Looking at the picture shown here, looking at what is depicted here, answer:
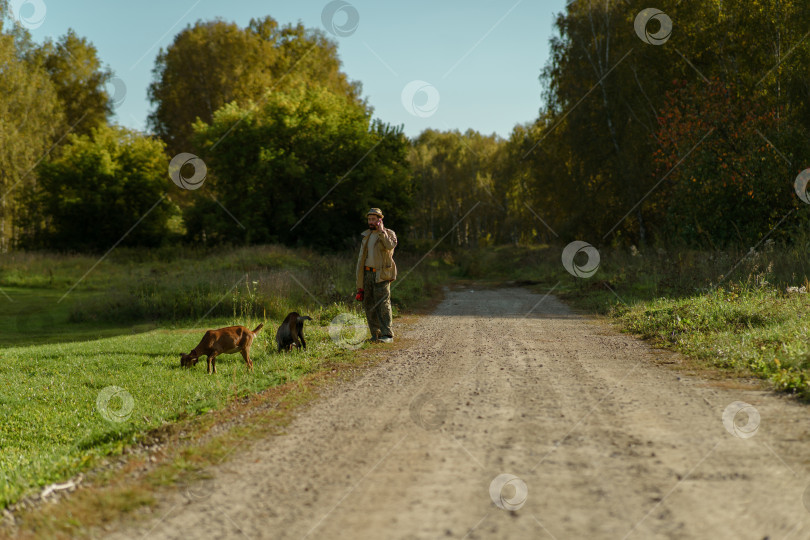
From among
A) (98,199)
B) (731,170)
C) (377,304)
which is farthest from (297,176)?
(377,304)

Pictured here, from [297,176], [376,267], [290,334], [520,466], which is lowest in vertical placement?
[520,466]

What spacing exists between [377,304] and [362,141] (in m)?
24.4

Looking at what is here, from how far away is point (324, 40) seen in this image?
49594 mm

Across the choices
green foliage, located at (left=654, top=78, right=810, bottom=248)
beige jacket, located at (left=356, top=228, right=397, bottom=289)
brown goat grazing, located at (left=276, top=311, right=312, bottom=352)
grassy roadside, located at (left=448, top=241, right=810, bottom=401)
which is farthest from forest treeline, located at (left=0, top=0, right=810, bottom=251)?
brown goat grazing, located at (left=276, top=311, right=312, bottom=352)

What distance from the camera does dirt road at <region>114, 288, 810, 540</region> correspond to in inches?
129

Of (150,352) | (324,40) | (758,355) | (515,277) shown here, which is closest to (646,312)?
(758,355)

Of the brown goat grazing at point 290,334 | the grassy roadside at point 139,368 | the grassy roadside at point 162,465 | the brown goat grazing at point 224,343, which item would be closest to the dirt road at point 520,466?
the grassy roadside at point 162,465

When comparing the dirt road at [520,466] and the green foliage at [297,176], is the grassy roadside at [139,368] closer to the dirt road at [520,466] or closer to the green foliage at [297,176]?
the dirt road at [520,466]

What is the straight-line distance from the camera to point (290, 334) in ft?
31.8

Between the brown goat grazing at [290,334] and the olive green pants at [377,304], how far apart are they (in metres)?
1.25

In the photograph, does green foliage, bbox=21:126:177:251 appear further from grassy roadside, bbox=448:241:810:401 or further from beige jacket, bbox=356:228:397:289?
beige jacket, bbox=356:228:397:289

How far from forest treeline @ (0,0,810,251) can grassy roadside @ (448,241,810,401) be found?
10.9 ft

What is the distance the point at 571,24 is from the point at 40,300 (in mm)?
27873

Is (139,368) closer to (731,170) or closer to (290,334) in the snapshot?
(290,334)
